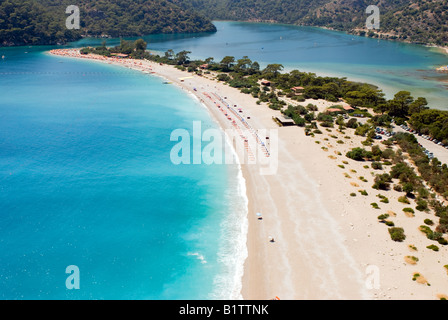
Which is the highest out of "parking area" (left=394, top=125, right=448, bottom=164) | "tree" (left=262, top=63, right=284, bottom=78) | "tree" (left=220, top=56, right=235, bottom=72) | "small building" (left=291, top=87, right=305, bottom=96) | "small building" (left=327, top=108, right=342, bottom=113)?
"tree" (left=220, top=56, right=235, bottom=72)

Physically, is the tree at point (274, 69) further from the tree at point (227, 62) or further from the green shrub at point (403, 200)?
the green shrub at point (403, 200)

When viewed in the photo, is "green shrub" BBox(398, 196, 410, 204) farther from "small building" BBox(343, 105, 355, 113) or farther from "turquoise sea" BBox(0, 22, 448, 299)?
"small building" BBox(343, 105, 355, 113)

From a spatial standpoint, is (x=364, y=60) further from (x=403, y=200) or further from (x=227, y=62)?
(x=403, y=200)

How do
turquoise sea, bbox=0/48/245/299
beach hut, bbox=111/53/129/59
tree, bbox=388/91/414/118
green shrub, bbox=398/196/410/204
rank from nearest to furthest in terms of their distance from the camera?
turquoise sea, bbox=0/48/245/299, green shrub, bbox=398/196/410/204, tree, bbox=388/91/414/118, beach hut, bbox=111/53/129/59

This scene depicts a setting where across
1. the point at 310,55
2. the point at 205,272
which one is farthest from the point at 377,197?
the point at 310,55

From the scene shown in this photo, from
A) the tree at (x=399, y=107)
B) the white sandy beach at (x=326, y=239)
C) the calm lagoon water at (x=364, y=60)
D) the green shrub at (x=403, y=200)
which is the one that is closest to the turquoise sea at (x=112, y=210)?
the white sandy beach at (x=326, y=239)

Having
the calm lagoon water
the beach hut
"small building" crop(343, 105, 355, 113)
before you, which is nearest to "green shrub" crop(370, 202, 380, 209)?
"small building" crop(343, 105, 355, 113)
